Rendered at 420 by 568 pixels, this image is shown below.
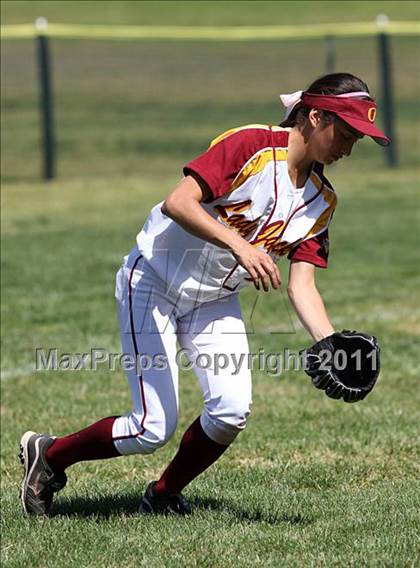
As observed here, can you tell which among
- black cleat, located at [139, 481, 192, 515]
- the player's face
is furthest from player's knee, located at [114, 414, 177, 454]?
the player's face

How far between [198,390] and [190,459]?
2.68 m

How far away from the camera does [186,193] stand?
14.4ft

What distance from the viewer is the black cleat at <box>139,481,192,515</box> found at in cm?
500

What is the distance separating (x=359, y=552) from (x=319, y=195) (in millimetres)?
1378

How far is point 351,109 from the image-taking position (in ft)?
14.6

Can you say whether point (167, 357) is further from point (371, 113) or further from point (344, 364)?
point (371, 113)

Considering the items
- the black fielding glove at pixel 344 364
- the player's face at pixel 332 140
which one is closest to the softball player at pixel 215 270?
the player's face at pixel 332 140

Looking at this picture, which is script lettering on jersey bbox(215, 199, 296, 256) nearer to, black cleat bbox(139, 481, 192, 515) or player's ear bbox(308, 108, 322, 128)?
player's ear bbox(308, 108, 322, 128)

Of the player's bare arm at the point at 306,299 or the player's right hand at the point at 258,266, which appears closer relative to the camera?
the player's right hand at the point at 258,266

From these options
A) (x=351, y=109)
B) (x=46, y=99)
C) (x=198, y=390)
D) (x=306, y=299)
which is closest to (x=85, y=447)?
(x=306, y=299)

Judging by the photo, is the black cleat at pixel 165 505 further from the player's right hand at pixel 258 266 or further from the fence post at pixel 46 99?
the fence post at pixel 46 99

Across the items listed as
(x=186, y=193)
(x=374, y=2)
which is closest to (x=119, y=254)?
(x=186, y=193)

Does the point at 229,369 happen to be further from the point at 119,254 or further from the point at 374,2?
the point at 374,2

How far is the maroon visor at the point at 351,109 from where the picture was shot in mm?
4430
